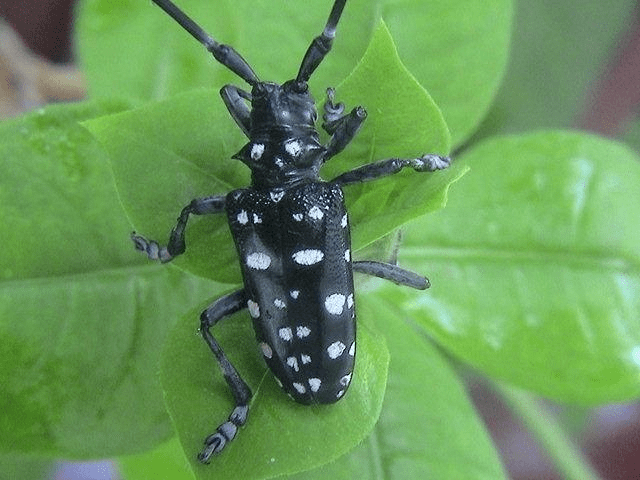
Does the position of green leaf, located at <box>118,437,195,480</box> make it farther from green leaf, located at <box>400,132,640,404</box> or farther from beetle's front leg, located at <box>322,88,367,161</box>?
beetle's front leg, located at <box>322,88,367,161</box>

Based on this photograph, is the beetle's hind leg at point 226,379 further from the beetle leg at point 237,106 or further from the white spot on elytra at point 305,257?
the beetle leg at point 237,106

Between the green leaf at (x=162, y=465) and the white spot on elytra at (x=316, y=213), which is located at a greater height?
the white spot on elytra at (x=316, y=213)

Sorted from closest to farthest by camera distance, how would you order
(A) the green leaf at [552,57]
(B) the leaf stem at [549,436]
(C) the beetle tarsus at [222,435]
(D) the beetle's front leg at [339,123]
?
1. (C) the beetle tarsus at [222,435]
2. (D) the beetle's front leg at [339,123]
3. (B) the leaf stem at [549,436]
4. (A) the green leaf at [552,57]

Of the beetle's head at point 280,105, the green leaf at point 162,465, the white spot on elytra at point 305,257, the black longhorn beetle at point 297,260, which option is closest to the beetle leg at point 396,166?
the black longhorn beetle at point 297,260

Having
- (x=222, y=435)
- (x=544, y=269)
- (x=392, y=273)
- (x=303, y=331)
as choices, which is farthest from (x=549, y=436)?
(x=222, y=435)

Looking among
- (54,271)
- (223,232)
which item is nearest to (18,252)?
(54,271)

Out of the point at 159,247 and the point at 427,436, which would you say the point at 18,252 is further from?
the point at 427,436

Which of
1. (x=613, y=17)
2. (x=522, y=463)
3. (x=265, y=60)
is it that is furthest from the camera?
(x=522, y=463)
